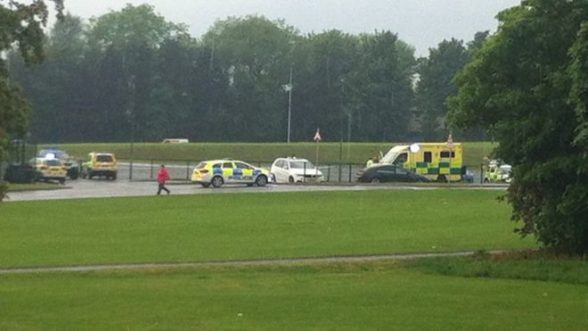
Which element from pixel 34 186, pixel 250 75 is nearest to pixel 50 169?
pixel 34 186

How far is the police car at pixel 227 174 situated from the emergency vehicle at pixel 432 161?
39.4 ft

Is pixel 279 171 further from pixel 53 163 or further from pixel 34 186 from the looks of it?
pixel 34 186

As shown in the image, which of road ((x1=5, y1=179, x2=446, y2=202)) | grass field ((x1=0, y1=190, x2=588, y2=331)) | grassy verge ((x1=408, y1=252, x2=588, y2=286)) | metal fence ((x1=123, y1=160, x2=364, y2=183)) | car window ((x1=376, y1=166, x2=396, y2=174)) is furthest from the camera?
metal fence ((x1=123, y1=160, x2=364, y2=183))

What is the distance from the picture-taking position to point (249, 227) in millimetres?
38031

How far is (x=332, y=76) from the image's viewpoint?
130625 mm

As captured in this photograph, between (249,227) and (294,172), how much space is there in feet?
116

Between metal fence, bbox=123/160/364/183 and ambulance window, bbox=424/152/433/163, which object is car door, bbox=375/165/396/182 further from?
ambulance window, bbox=424/152/433/163

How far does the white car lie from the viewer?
7269 cm

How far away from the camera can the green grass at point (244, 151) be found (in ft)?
347

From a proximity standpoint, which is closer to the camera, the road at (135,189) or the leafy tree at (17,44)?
the leafy tree at (17,44)

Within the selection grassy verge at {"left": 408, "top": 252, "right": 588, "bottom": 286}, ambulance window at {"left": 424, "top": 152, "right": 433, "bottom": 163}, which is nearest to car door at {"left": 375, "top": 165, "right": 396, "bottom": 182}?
ambulance window at {"left": 424, "top": 152, "right": 433, "bottom": 163}

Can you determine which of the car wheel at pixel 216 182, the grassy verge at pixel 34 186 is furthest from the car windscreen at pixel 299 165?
the grassy verge at pixel 34 186

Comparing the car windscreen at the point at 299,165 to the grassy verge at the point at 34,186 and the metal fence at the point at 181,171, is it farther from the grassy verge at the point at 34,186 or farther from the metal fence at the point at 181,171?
the grassy verge at the point at 34,186

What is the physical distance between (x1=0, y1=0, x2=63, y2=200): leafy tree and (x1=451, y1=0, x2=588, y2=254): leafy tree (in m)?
10.9
